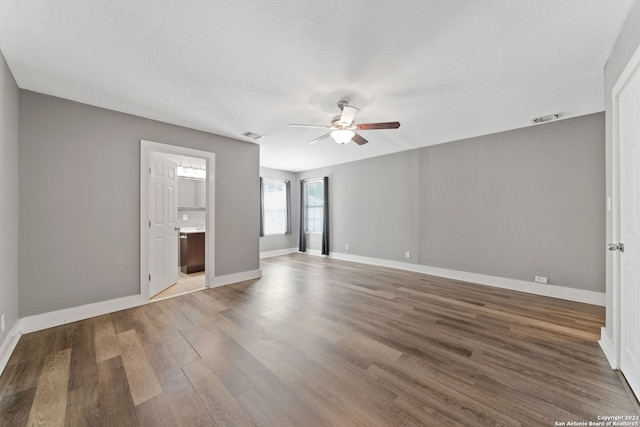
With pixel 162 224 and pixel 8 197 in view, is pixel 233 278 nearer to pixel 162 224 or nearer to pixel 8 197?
pixel 162 224

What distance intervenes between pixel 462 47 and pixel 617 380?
267 centimetres

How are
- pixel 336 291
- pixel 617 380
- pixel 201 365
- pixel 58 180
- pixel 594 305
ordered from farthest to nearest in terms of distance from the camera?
pixel 336 291 < pixel 594 305 < pixel 58 180 < pixel 201 365 < pixel 617 380

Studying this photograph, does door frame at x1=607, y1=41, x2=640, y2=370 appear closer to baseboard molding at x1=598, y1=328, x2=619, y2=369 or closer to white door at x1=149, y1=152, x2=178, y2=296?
baseboard molding at x1=598, y1=328, x2=619, y2=369

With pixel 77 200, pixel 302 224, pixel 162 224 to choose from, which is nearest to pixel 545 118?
pixel 302 224

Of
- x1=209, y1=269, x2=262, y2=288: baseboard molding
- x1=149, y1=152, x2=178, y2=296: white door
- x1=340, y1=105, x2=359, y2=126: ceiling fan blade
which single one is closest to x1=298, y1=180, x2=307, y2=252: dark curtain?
x1=209, y1=269, x2=262, y2=288: baseboard molding

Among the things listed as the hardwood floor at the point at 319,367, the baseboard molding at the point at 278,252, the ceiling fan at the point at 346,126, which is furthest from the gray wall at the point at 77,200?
the baseboard molding at the point at 278,252

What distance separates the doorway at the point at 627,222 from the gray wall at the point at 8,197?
459 centimetres

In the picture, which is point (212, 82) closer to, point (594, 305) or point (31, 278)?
point (31, 278)

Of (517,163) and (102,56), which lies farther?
(517,163)

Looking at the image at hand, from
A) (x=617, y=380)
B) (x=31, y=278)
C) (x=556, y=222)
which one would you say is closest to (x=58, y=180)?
(x=31, y=278)

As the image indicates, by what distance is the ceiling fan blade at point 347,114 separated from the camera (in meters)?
2.55

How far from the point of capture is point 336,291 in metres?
3.72

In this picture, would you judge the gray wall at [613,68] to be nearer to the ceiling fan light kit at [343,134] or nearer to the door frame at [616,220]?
the door frame at [616,220]

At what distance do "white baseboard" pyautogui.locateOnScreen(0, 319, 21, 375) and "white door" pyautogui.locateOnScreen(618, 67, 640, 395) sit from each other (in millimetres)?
4449
